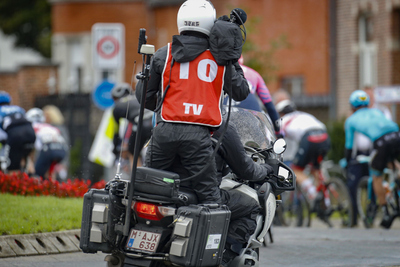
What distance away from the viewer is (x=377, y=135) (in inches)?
439

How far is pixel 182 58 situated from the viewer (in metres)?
5.82

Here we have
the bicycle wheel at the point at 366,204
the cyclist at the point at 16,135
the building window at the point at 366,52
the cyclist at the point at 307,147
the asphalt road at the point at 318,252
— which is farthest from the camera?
the building window at the point at 366,52

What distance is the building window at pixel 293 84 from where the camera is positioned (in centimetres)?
2750

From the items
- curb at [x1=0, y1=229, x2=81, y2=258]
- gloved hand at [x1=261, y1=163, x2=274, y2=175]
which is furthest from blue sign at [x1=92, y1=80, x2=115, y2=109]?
gloved hand at [x1=261, y1=163, x2=274, y2=175]

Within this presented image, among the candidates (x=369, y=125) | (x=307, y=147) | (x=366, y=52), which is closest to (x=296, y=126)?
(x=307, y=147)

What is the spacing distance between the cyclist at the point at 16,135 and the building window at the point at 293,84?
52.8ft

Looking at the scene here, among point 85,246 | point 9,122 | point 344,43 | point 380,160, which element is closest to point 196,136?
point 85,246

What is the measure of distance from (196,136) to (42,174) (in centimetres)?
890

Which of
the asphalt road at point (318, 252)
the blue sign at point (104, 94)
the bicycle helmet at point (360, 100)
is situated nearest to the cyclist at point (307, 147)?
the bicycle helmet at point (360, 100)

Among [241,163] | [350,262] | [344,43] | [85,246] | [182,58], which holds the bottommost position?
[350,262]

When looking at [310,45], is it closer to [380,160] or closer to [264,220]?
[380,160]

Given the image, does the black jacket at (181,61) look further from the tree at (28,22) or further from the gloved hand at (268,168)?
the tree at (28,22)

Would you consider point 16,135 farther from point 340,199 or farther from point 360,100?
point 360,100

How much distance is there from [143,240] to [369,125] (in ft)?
20.8
